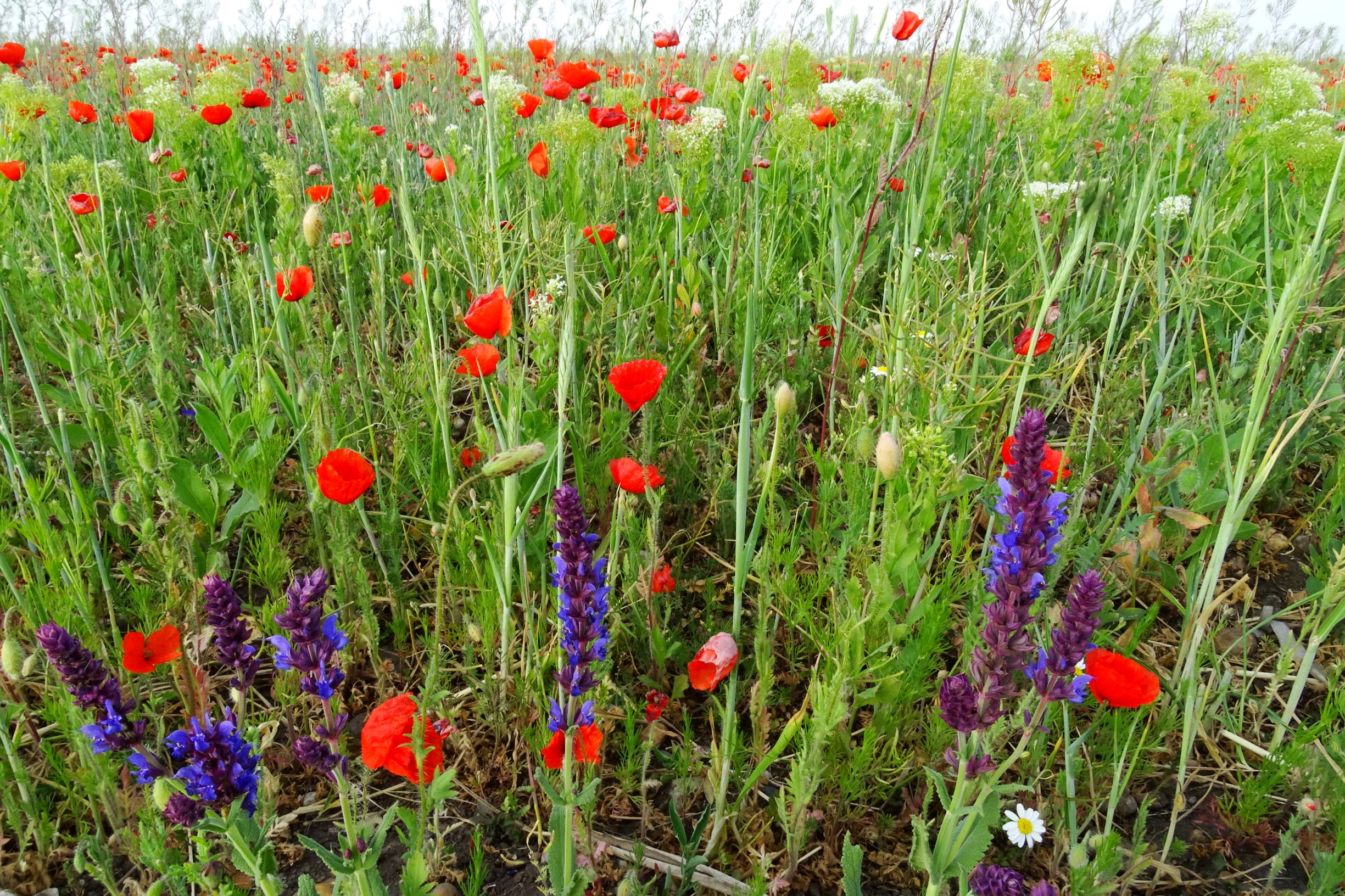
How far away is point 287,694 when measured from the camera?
143 cm

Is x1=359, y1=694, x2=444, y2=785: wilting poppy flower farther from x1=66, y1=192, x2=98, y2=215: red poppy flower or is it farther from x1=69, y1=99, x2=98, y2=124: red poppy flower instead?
x1=69, y1=99, x2=98, y2=124: red poppy flower

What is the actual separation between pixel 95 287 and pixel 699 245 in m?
1.89

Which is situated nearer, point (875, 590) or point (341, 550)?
point (875, 590)

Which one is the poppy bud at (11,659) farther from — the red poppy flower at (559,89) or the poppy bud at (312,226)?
the red poppy flower at (559,89)

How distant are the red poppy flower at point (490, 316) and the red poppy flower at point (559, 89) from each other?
5.22 feet

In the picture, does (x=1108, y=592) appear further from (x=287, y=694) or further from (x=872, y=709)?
(x=287, y=694)

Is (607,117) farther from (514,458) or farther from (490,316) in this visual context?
(514,458)

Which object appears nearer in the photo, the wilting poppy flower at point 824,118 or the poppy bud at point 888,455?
the poppy bud at point 888,455

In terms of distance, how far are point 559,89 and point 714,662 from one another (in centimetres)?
218

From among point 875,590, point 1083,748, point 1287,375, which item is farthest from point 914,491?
point 1287,375

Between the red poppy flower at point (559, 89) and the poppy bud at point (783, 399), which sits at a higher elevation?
the red poppy flower at point (559, 89)

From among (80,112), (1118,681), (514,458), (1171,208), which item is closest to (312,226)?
(514,458)

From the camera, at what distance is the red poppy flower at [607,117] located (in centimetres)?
231

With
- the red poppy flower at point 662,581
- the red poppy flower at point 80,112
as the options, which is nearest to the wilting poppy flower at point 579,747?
the red poppy flower at point 662,581
